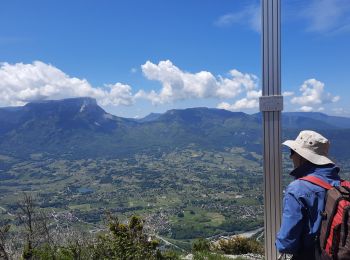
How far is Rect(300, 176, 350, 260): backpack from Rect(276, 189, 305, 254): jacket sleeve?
129 millimetres

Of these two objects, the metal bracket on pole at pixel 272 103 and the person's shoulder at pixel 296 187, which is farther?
the metal bracket on pole at pixel 272 103

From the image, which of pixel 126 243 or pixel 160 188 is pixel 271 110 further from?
pixel 160 188

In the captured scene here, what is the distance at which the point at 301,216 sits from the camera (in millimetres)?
2398

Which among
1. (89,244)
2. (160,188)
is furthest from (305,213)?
(160,188)

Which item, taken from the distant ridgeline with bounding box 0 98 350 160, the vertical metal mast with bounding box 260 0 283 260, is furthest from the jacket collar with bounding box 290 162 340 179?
the distant ridgeline with bounding box 0 98 350 160

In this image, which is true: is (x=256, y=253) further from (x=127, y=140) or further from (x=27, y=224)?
(x=127, y=140)

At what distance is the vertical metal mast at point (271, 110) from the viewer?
3.53 metres

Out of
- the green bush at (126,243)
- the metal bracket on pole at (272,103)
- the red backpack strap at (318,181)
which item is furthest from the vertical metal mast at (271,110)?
the green bush at (126,243)

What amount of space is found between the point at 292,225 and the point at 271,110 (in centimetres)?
139

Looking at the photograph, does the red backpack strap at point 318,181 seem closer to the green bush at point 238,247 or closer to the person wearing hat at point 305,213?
the person wearing hat at point 305,213

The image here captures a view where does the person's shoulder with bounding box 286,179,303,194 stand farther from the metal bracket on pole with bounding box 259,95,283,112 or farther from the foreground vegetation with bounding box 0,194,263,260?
the foreground vegetation with bounding box 0,194,263,260

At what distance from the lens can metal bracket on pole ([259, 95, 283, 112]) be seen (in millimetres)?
3550

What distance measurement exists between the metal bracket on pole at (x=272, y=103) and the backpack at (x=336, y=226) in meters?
1.29

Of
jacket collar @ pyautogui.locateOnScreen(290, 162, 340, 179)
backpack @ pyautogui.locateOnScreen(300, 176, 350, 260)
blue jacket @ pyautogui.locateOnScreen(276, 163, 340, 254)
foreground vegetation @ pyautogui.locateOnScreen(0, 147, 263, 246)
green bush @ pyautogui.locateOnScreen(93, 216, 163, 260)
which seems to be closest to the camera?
backpack @ pyautogui.locateOnScreen(300, 176, 350, 260)
